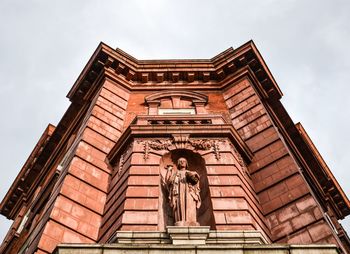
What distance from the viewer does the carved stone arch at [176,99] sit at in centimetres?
1862

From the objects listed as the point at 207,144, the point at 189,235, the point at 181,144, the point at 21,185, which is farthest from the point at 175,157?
the point at 21,185

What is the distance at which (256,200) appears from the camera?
45.4 feet

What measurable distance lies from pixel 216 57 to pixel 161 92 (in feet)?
12.2

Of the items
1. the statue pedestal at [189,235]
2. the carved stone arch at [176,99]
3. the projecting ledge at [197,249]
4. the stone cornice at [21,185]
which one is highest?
the stone cornice at [21,185]

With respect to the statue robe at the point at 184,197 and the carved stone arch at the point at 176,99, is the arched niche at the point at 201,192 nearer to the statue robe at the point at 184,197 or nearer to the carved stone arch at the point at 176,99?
the statue robe at the point at 184,197

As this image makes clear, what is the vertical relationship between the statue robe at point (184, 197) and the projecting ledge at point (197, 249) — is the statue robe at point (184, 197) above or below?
above

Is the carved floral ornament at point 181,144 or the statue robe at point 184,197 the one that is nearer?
the statue robe at point 184,197

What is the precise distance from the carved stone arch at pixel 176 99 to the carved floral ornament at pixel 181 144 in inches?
147

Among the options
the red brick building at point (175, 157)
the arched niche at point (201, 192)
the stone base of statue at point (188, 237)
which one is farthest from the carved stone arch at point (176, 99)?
the stone base of statue at point (188, 237)

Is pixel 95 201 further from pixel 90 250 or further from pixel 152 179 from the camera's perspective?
pixel 90 250

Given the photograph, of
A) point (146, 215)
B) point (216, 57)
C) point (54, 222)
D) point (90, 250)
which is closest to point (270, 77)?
point (216, 57)

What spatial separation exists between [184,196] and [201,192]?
1574 millimetres

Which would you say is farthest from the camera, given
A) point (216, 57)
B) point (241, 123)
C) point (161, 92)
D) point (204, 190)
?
point (216, 57)

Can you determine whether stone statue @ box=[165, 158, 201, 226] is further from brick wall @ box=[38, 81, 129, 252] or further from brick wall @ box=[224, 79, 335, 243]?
brick wall @ box=[224, 79, 335, 243]
